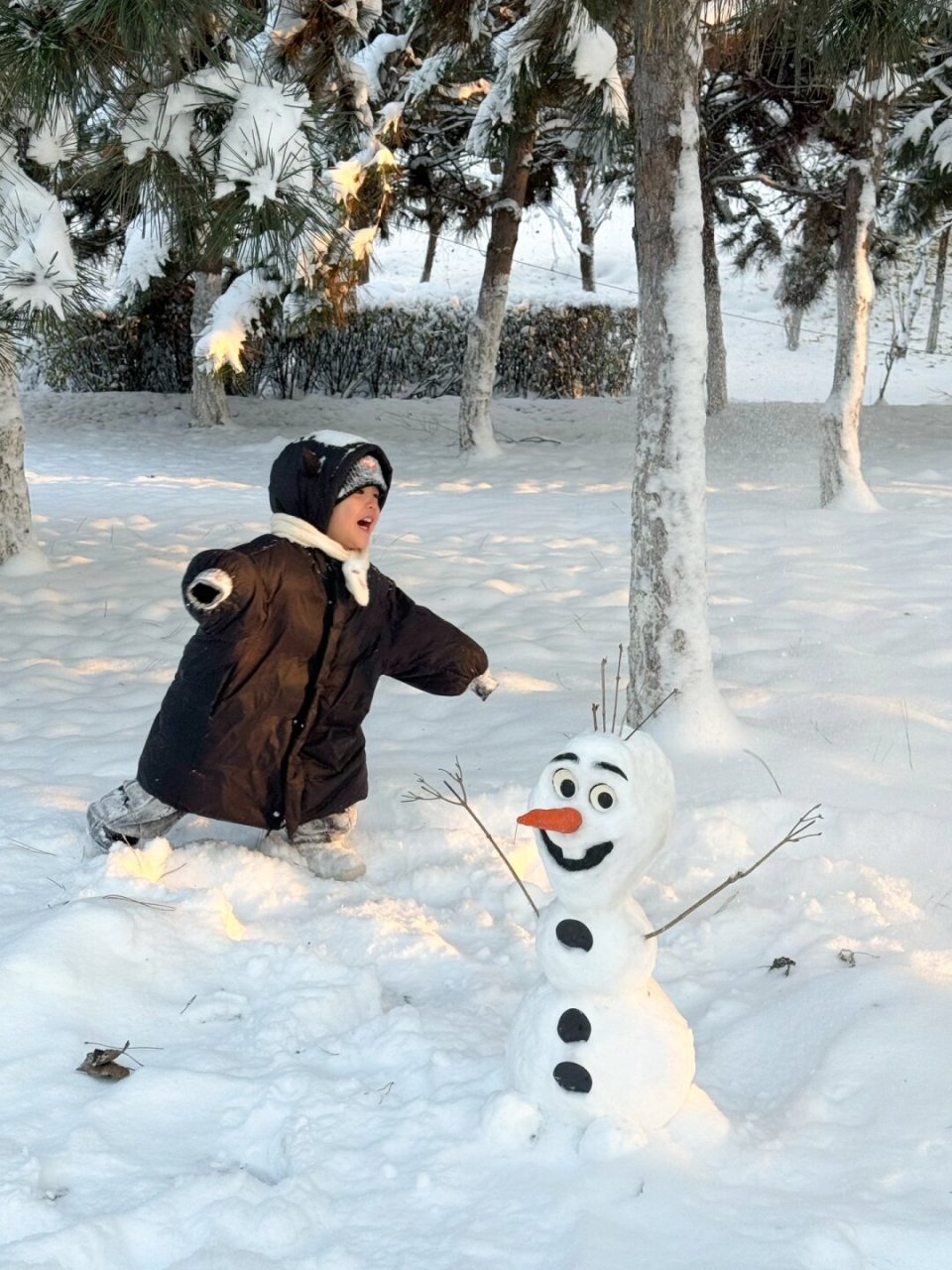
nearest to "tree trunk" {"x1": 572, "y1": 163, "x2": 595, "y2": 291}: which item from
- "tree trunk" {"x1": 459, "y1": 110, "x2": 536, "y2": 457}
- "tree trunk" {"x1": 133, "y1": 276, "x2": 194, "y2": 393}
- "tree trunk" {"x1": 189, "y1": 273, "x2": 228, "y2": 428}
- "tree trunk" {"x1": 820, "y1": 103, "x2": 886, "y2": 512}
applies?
"tree trunk" {"x1": 459, "y1": 110, "x2": 536, "y2": 457}

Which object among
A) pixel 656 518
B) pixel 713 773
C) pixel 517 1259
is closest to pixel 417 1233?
pixel 517 1259

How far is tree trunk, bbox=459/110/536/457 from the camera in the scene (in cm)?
973

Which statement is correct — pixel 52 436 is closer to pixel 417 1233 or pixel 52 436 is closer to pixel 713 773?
pixel 713 773

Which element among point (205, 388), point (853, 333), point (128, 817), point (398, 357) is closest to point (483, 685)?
point (128, 817)

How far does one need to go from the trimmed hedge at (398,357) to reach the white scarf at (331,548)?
12051 mm

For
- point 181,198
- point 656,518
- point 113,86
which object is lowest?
point 656,518

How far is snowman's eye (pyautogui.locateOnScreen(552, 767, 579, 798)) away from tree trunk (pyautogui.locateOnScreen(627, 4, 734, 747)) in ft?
4.99

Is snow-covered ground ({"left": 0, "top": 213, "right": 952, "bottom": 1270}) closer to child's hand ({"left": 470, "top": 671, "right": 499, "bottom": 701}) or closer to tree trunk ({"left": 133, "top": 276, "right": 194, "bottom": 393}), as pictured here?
child's hand ({"left": 470, "top": 671, "right": 499, "bottom": 701})

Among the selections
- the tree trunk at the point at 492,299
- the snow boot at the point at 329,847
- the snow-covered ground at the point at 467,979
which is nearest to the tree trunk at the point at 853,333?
the snow-covered ground at the point at 467,979

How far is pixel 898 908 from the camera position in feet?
9.39

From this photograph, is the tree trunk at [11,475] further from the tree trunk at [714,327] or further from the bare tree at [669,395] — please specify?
the tree trunk at [714,327]

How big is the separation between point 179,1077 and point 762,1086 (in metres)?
1.08

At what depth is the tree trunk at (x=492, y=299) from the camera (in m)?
9.73

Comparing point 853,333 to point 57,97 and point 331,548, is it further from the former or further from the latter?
point 331,548
